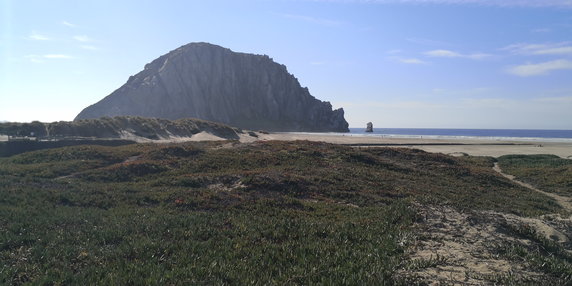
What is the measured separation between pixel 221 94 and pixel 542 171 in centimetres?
12906

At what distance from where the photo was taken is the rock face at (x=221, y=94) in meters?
138

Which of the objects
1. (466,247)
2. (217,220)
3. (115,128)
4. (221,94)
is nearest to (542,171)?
(466,247)

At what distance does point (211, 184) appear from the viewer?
21312mm

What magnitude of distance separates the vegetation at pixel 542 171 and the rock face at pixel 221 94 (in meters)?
109

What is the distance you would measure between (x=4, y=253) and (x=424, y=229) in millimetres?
11331

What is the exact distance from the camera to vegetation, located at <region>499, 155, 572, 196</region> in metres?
28.9

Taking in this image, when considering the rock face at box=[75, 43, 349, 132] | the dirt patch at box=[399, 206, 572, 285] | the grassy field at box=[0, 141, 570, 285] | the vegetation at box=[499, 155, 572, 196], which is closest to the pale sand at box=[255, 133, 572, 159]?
the vegetation at box=[499, 155, 572, 196]

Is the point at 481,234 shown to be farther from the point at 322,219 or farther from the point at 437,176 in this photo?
the point at 437,176

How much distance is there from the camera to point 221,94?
15200 cm

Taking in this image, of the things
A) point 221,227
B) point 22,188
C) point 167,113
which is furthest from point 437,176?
point 167,113

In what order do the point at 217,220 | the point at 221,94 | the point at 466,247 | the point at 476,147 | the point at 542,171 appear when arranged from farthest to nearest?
the point at 221,94 < the point at 476,147 < the point at 542,171 < the point at 217,220 < the point at 466,247

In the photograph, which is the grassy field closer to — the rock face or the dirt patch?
the dirt patch

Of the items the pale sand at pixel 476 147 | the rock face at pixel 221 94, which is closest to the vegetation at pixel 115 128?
the pale sand at pixel 476 147

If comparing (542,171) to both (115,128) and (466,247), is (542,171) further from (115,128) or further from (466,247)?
(115,128)
